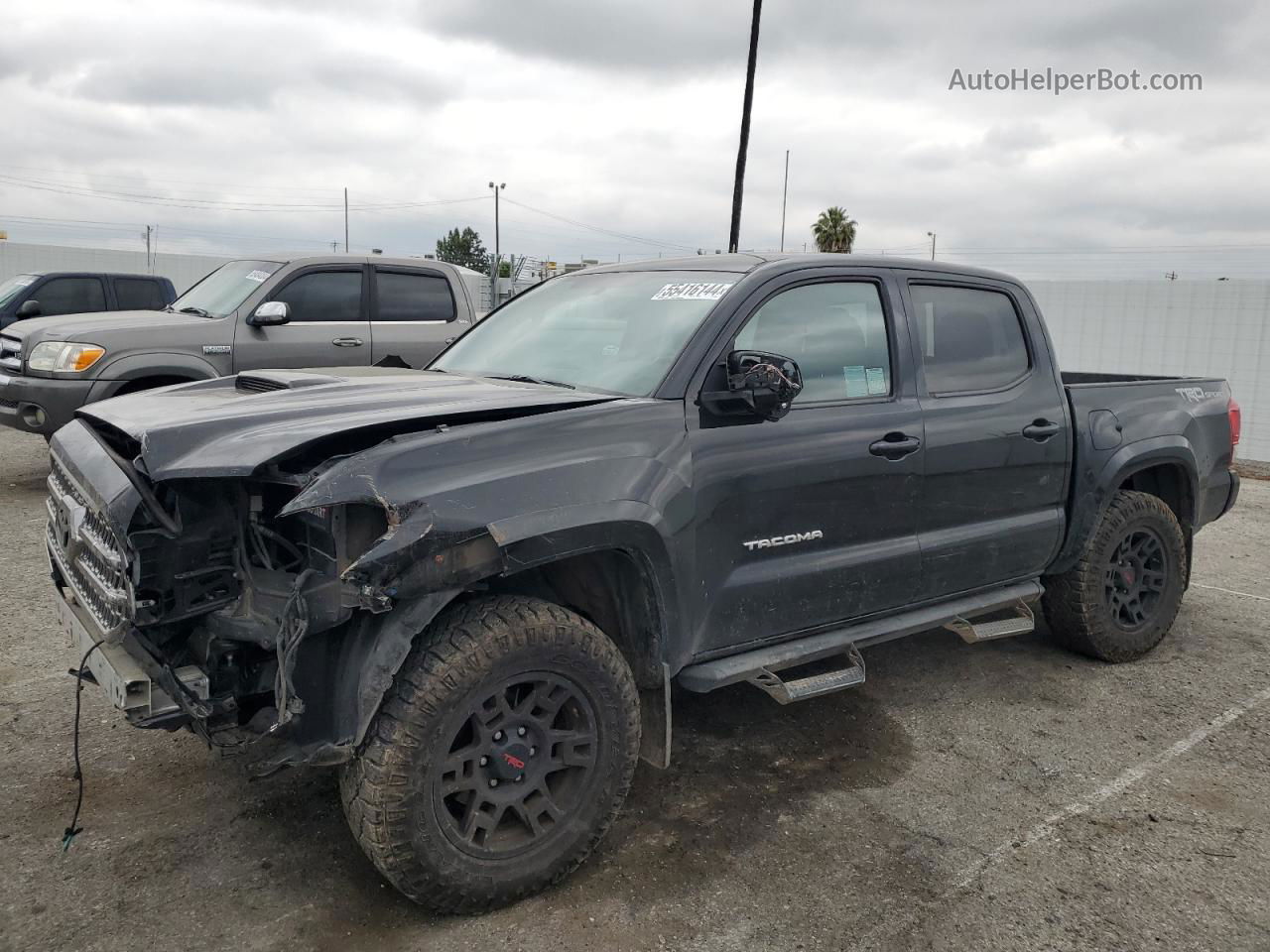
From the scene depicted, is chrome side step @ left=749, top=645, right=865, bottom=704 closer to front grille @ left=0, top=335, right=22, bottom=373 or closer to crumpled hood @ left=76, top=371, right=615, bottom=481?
crumpled hood @ left=76, top=371, right=615, bottom=481

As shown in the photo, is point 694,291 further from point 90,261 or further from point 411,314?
point 90,261

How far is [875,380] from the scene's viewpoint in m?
3.91

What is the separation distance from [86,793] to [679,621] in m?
2.16

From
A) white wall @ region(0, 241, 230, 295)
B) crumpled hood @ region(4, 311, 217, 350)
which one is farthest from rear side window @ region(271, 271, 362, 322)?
white wall @ region(0, 241, 230, 295)

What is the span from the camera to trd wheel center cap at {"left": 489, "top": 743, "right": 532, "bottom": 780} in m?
2.83

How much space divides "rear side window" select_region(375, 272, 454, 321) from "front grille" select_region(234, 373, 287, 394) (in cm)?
520

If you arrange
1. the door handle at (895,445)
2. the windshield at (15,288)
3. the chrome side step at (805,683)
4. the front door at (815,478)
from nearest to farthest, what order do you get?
1. the front door at (815,478)
2. the chrome side step at (805,683)
3. the door handle at (895,445)
4. the windshield at (15,288)

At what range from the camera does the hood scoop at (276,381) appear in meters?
3.46

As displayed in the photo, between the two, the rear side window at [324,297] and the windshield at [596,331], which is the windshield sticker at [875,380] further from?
the rear side window at [324,297]

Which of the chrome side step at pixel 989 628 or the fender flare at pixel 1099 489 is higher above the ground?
the fender flare at pixel 1099 489

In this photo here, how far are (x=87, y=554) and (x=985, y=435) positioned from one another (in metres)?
3.34

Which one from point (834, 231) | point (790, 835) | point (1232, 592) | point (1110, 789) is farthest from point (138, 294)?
point (834, 231)

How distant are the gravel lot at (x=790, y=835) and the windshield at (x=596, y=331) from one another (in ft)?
5.03

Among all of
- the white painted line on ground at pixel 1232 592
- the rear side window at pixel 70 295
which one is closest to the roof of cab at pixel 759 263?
the white painted line on ground at pixel 1232 592
